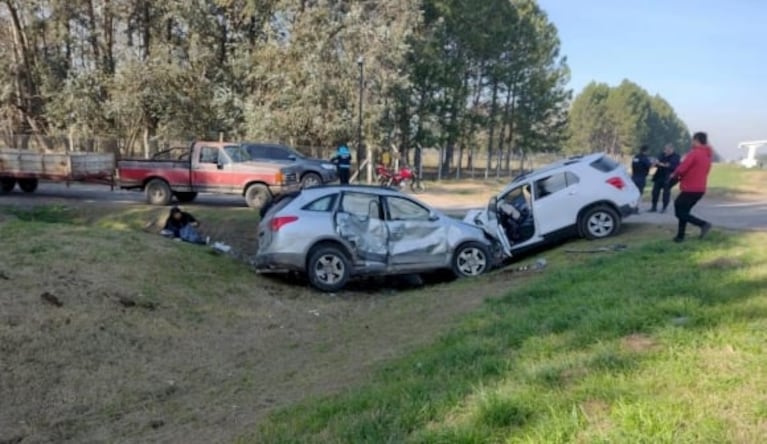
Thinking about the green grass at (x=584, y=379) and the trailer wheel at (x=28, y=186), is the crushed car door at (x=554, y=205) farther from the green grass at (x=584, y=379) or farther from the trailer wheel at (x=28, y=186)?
the trailer wheel at (x=28, y=186)

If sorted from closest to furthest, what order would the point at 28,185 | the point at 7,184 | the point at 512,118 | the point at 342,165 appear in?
the point at 7,184 → the point at 28,185 → the point at 342,165 → the point at 512,118

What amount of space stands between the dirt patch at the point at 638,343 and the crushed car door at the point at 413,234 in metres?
6.46

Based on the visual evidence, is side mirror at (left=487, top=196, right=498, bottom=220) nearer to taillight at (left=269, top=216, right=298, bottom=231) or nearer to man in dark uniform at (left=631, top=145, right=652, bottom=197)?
taillight at (left=269, top=216, right=298, bottom=231)

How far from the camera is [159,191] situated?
18234 millimetres

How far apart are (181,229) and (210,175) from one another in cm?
439

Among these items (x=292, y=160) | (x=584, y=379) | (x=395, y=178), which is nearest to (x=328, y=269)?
(x=584, y=379)

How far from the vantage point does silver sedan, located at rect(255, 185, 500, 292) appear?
420 inches

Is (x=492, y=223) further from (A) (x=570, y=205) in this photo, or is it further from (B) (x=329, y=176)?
(B) (x=329, y=176)

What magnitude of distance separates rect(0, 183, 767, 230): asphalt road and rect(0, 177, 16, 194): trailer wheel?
182 mm

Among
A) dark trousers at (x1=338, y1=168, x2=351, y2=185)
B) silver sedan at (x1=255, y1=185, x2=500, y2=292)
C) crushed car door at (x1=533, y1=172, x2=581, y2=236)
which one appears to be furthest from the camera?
dark trousers at (x1=338, y1=168, x2=351, y2=185)

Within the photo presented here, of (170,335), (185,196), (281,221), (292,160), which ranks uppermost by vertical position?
(292,160)

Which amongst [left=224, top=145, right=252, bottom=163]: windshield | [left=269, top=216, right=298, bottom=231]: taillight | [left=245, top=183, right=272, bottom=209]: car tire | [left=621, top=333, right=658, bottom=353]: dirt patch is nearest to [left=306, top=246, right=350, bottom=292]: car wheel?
[left=269, top=216, right=298, bottom=231]: taillight

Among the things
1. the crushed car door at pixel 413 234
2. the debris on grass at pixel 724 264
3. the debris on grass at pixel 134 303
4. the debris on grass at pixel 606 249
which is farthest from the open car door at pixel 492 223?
the debris on grass at pixel 134 303

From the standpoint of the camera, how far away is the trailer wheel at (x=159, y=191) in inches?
717
